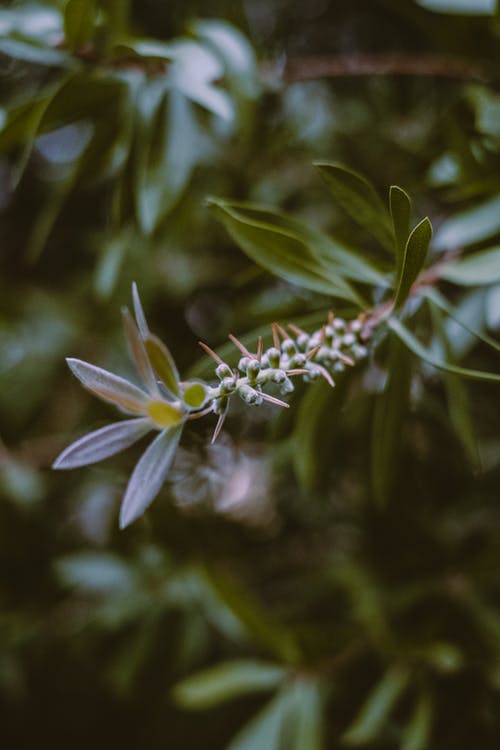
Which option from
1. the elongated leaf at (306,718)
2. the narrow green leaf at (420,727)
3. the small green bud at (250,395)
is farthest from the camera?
the elongated leaf at (306,718)

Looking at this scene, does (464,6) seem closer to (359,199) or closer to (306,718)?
(359,199)

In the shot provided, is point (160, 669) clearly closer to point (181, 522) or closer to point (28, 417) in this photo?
point (181, 522)

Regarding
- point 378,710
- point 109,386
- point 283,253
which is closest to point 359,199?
point 283,253

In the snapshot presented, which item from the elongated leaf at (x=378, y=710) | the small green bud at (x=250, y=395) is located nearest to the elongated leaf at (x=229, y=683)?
the elongated leaf at (x=378, y=710)

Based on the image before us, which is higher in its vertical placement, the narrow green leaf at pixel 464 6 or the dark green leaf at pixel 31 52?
the dark green leaf at pixel 31 52

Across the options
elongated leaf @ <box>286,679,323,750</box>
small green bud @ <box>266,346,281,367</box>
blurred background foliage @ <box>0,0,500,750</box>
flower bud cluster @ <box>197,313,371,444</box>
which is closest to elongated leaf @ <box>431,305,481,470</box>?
blurred background foliage @ <box>0,0,500,750</box>

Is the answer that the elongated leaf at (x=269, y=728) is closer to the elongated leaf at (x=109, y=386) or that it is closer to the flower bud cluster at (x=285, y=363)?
the flower bud cluster at (x=285, y=363)
